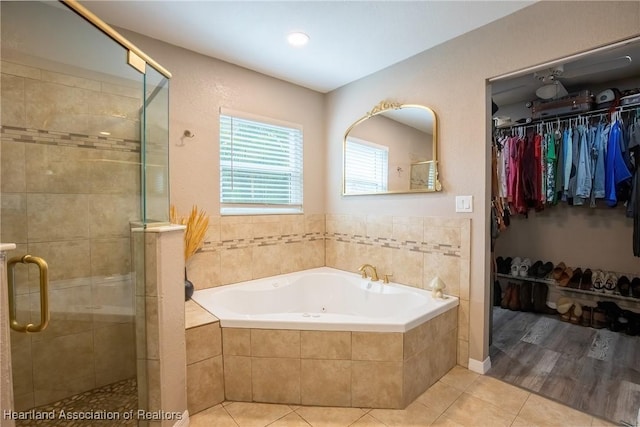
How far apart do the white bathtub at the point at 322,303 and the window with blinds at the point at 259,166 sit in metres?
0.70

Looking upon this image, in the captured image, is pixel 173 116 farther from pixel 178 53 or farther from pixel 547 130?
pixel 547 130

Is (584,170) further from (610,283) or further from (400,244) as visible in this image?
(400,244)

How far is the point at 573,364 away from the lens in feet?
7.23

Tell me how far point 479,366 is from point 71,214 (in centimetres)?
290

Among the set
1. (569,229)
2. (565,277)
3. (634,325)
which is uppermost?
(569,229)

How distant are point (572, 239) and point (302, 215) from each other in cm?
299

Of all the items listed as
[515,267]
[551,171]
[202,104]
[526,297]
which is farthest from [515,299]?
[202,104]

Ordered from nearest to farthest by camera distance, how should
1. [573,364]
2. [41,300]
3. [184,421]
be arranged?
[41,300] < [184,421] < [573,364]

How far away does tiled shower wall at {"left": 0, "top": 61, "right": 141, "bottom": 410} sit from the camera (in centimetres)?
163

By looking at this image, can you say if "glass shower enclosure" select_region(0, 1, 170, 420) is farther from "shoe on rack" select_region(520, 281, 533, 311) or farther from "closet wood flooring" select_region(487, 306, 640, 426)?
"shoe on rack" select_region(520, 281, 533, 311)

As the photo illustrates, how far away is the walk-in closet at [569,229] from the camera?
2217mm

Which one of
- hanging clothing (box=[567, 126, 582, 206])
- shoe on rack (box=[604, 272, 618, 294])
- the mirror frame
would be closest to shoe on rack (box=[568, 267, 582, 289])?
shoe on rack (box=[604, 272, 618, 294])

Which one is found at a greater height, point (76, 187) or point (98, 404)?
point (76, 187)

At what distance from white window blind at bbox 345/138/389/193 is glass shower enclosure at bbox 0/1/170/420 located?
170 cm
